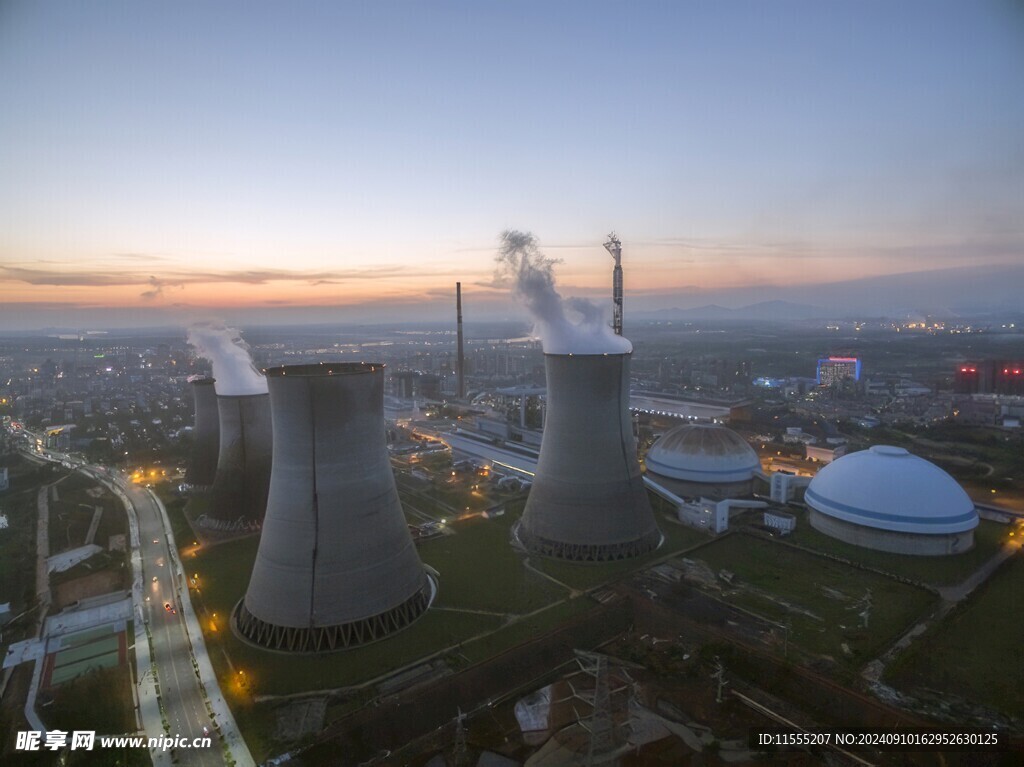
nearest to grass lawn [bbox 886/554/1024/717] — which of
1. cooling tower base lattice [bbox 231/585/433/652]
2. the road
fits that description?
cooling tower base lattice [bbox 231/585/433/652]

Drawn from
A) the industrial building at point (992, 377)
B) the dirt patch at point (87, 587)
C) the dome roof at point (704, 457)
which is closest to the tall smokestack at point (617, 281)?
the dome roof at point (704, 457)

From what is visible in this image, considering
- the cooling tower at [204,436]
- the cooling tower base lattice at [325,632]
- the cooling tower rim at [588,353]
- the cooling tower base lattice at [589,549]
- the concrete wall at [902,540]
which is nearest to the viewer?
the cooling tower base lattice at [325,632]

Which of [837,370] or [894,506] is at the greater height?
[894,506]

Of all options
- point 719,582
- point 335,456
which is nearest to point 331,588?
point 335,456

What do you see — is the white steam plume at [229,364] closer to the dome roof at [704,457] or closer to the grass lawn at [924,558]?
the dome roof at [704,457]

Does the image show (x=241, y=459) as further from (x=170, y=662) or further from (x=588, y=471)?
(x=588, y=471)

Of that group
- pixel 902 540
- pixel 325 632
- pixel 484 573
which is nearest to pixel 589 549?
pixel 484 573

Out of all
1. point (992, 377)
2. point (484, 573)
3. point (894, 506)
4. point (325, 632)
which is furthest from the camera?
point (992, 377)
